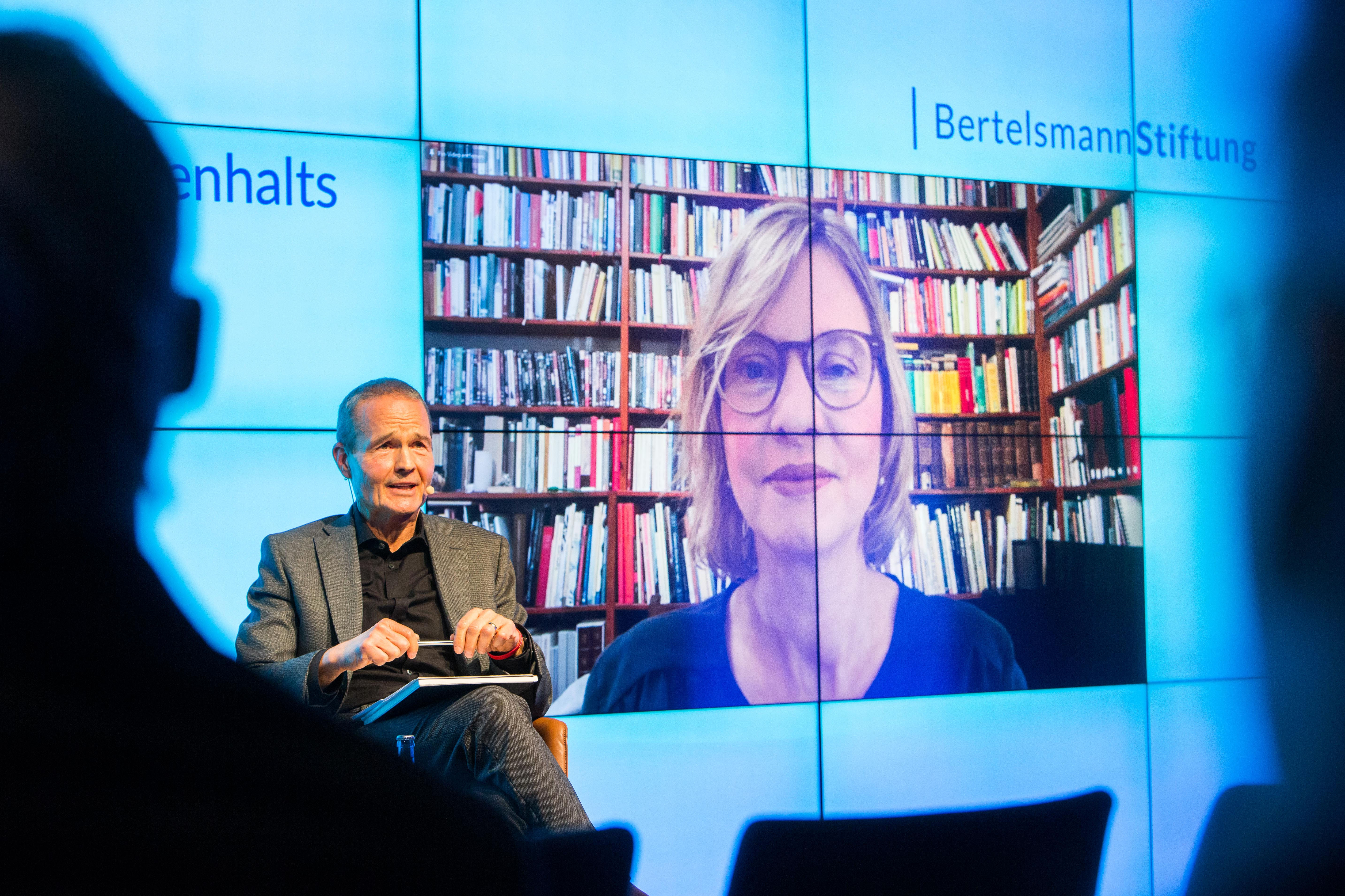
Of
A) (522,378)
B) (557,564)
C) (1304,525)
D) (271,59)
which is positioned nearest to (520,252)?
(522,378)

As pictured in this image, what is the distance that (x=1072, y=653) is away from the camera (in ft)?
11.0

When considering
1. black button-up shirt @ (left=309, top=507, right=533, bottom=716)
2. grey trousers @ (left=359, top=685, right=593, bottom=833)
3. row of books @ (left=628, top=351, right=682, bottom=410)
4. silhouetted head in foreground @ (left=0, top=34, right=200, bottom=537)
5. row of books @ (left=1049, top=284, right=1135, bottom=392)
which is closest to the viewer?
silhouetted head in foreground @ (left=0, top=34, right=200, bottom=537)

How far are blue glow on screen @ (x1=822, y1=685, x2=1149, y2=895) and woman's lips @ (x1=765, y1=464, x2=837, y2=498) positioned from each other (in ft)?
2.45

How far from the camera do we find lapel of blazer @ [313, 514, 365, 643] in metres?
2.16

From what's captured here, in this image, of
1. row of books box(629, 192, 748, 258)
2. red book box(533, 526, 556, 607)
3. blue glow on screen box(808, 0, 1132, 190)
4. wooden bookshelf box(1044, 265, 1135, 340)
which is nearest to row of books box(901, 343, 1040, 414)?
wooden bookshelf box(1044, 265, 1135, 340)

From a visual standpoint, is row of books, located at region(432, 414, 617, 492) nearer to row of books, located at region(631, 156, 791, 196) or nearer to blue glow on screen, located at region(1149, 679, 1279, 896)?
row of books, located at region(631, 156, 791, 196)

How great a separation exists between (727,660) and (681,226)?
1511 mm

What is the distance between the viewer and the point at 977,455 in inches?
133

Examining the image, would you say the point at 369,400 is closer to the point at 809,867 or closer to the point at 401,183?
the point at 401,183

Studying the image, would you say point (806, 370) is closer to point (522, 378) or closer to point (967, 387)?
point (967, 387)

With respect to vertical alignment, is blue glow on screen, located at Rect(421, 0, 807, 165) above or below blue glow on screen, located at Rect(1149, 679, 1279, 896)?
above

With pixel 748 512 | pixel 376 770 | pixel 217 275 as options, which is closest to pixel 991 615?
pixel 748 512

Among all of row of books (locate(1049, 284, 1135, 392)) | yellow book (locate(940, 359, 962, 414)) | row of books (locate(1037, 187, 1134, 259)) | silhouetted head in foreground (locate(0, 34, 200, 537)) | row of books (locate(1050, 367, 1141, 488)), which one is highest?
row of books (locate(1037, 187, 1134, 259))

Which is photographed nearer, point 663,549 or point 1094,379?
point 663,549
